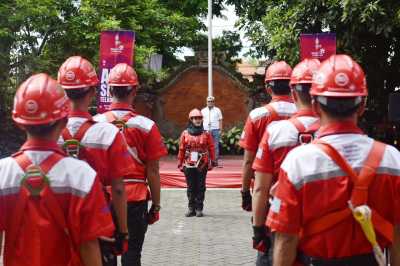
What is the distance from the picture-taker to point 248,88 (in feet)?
85.3

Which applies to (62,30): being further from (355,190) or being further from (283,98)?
(355,190)

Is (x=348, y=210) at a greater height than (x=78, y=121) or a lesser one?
lesser

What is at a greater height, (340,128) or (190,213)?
(340,128)

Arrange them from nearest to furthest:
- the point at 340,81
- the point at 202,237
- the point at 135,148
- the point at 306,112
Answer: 1. the point at 340,81
2. the point at 306,112
3. the point at 135,148
4. the point at 202,237

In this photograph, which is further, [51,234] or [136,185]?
[136,185]

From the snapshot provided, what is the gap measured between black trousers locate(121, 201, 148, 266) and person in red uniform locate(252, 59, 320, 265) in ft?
3.79

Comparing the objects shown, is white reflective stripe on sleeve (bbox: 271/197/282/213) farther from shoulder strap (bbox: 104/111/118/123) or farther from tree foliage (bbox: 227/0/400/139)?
tree foliage (bbox: 227/0/400/139)

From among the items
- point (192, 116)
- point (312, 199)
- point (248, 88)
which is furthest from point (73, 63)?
point (248, 88)

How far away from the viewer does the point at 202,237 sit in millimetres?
10102

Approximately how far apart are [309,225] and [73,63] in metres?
2.26

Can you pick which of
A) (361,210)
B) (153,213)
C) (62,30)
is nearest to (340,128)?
(361,210)

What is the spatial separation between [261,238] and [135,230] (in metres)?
1.23

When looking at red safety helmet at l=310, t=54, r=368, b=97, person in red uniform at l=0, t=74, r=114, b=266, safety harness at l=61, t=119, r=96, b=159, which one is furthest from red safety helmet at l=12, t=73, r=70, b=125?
red safety helmet at l=310, t=54, r=368, b=97

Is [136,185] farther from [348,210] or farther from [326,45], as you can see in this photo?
[326,45]
